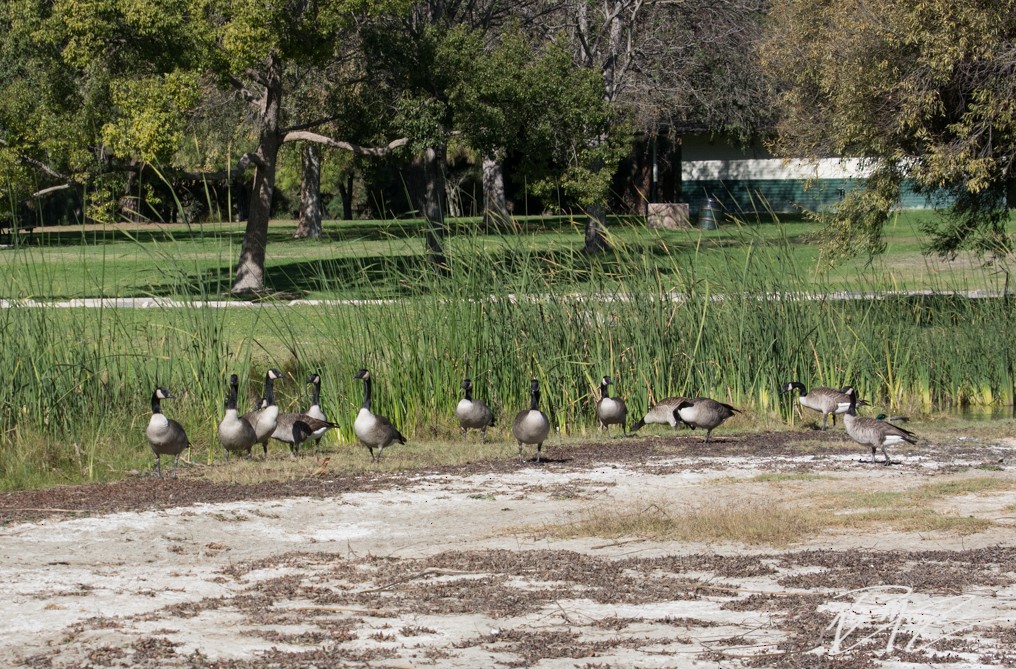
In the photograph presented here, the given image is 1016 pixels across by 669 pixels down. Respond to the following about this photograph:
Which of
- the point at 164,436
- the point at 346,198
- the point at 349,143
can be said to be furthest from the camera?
the point at 346,198

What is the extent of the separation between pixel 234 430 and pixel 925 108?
449 inches

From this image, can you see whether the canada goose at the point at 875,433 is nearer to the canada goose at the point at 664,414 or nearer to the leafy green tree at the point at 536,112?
the canada goose at the point at 664,414

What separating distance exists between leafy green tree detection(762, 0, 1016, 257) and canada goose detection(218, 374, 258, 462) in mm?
10137

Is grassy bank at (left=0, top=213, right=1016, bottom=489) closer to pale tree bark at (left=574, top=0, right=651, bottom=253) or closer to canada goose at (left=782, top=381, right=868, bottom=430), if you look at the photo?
canada goose at (left=782, top=381, right=868, bottom=430)

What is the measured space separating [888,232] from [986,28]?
96.3 ft

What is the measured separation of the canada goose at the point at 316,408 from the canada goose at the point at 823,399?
4635 mm

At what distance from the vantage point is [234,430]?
37.1ft

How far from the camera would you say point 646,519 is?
29.1 feet

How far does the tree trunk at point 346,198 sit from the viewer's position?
6209 cm

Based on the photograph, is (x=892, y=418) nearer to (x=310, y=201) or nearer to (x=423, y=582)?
(x=423, y=582)

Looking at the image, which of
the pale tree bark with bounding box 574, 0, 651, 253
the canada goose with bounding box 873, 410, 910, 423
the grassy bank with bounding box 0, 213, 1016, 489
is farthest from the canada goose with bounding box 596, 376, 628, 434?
the pale tree bark with bounding box 574, 0, 651, 253

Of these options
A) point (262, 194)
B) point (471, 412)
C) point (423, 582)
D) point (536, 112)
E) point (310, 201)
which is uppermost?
point (536, 112)

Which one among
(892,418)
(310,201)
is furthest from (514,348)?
(310,201)

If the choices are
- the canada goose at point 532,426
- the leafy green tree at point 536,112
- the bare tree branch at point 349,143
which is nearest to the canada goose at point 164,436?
the canada goose at point 532,426
